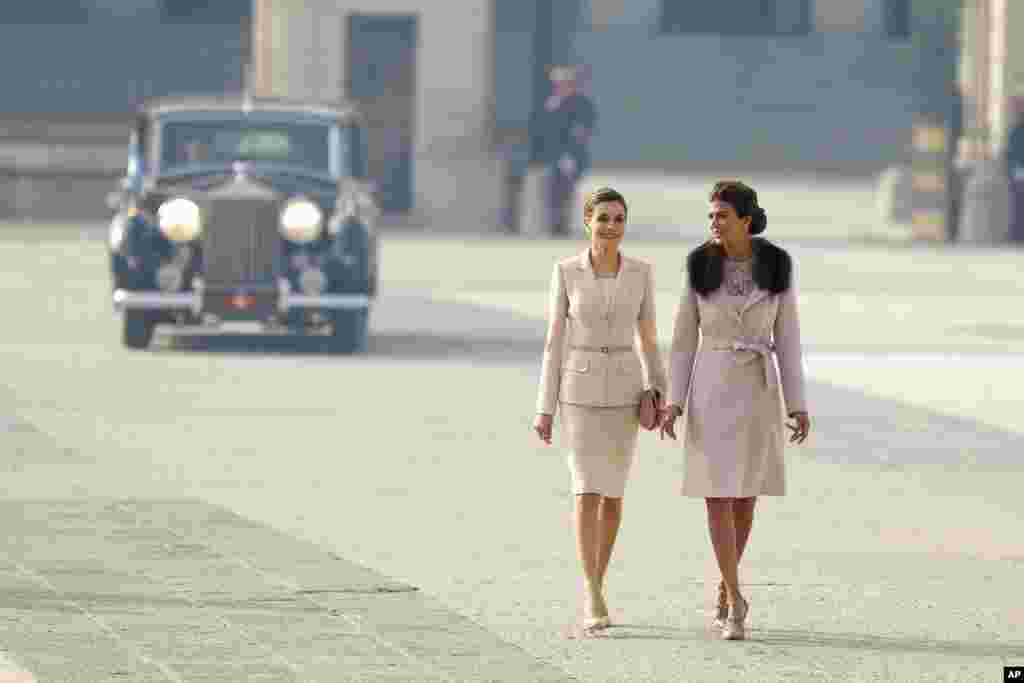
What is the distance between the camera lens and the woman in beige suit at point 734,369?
31.8ft

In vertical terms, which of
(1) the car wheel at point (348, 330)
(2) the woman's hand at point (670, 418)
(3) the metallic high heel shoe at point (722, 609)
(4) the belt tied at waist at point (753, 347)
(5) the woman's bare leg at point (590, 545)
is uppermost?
(4) the belt tied at waist at point (753, 347)

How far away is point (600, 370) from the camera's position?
32.4 feet

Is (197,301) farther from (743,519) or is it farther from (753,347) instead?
(753,347)

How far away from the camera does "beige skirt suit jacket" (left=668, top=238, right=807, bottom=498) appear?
31.9ft

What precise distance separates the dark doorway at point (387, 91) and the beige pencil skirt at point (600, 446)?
2608 centimetres

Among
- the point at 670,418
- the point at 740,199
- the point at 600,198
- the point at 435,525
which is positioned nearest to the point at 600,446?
the point at 670,418

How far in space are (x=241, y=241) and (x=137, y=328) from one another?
0.93 metres

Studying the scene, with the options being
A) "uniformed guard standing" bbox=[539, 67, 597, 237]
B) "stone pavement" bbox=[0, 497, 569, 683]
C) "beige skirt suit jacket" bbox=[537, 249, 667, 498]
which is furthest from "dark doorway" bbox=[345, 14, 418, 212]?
"beige skirt suit jacket" bbox=[537, 249, 667, 498]

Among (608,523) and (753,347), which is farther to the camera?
(608,523)

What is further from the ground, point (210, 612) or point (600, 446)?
point (600, 446)

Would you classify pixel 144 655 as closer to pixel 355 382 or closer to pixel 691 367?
pixel 691 367

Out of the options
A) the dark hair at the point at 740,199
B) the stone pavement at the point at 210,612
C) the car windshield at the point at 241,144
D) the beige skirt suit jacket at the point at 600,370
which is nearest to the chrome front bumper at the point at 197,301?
the car windshield at the point at 241,144

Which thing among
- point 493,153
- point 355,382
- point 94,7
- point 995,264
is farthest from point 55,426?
point 94,7

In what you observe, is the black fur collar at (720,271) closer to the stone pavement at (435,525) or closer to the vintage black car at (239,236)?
the stone pavement at (435,525)
